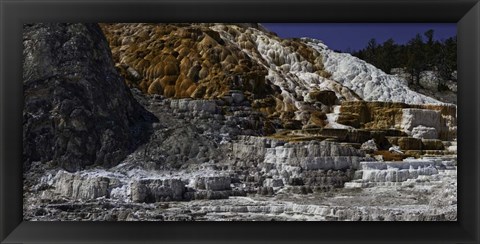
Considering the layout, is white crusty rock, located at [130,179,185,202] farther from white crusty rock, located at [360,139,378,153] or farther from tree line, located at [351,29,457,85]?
tree line, located at [351,29,457,85]

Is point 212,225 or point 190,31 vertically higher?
point 190,31
